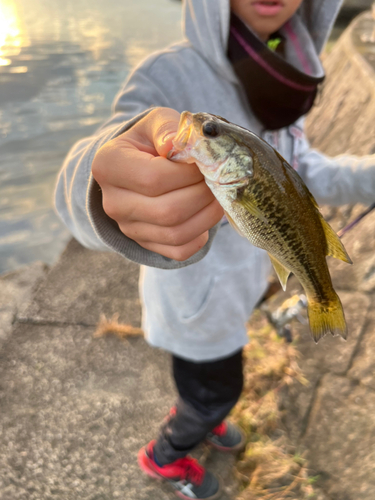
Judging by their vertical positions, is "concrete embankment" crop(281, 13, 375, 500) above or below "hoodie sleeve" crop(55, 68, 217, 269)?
below

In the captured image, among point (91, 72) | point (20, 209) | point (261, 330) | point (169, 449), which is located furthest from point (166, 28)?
point (169, 449)

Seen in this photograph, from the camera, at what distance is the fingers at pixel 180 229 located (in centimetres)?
88

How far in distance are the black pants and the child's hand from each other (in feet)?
3.43

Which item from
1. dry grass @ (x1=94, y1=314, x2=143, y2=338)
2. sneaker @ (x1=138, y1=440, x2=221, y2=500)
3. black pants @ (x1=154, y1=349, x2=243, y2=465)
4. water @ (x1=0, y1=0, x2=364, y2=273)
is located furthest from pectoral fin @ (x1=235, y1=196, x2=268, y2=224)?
water @ (x1=0, y1=0, x2=364, y2=273)

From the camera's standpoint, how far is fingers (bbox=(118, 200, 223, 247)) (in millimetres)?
878

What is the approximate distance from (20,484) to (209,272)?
183 centimetres

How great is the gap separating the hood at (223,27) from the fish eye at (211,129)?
2.59ft

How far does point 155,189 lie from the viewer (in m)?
0.83

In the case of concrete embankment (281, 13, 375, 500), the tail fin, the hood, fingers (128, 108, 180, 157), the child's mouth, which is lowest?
concrete embankment (281, 13, 375, 500)

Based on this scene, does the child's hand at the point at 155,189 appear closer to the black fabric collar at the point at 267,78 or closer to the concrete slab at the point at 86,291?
the black fabric collar at the point at 267,78

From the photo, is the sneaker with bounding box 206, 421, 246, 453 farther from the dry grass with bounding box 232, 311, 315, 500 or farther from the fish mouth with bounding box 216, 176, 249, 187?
the fish mouth with bounding box 216, 176, 249, 187

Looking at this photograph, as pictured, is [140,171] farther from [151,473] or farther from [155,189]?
[151,473]

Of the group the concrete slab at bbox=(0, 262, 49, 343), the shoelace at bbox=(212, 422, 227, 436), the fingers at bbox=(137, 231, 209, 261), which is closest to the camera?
the fingers at bbox=(137, 231, 209, 261)

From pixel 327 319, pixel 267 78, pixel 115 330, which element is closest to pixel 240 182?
pixel 327 319
